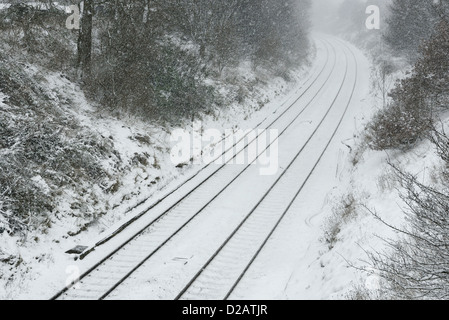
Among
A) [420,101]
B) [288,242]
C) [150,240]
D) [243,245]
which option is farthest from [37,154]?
[420,101]

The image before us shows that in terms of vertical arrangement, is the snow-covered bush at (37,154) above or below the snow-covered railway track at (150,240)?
above

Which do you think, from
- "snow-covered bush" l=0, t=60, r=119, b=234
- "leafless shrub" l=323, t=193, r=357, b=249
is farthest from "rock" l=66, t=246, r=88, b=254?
"leafless shrub" l=323, t=193, r=357, b=249

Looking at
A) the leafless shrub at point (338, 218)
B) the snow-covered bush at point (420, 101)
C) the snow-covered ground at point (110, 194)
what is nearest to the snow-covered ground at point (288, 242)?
the leafless shrub at point (338, 218)

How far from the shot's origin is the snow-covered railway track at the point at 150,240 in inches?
324

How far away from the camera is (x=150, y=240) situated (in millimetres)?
10344

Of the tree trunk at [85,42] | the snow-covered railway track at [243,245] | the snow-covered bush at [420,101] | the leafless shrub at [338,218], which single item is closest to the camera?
the snow-covered railway track at [243,245]

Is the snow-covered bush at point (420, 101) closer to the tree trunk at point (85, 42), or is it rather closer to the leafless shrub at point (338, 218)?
the leafless shrub at point (338, 218)

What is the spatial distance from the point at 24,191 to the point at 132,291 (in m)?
4.21

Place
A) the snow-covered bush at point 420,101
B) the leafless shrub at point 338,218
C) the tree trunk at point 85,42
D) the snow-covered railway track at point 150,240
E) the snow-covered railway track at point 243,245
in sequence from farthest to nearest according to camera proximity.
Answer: the tree trunk at point 85,42 < the snow-covered bush at point 420,101 < the leafless shrub at point 338,218 < the snow-covered railway track at point 243,245 < the snow-covered railway track at point 150,240

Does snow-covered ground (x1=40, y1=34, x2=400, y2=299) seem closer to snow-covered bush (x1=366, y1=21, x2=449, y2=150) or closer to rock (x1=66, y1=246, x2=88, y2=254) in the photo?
rock (x1=66, y1=246, x2=88, y2=254)

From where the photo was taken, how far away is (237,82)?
81.3ft
